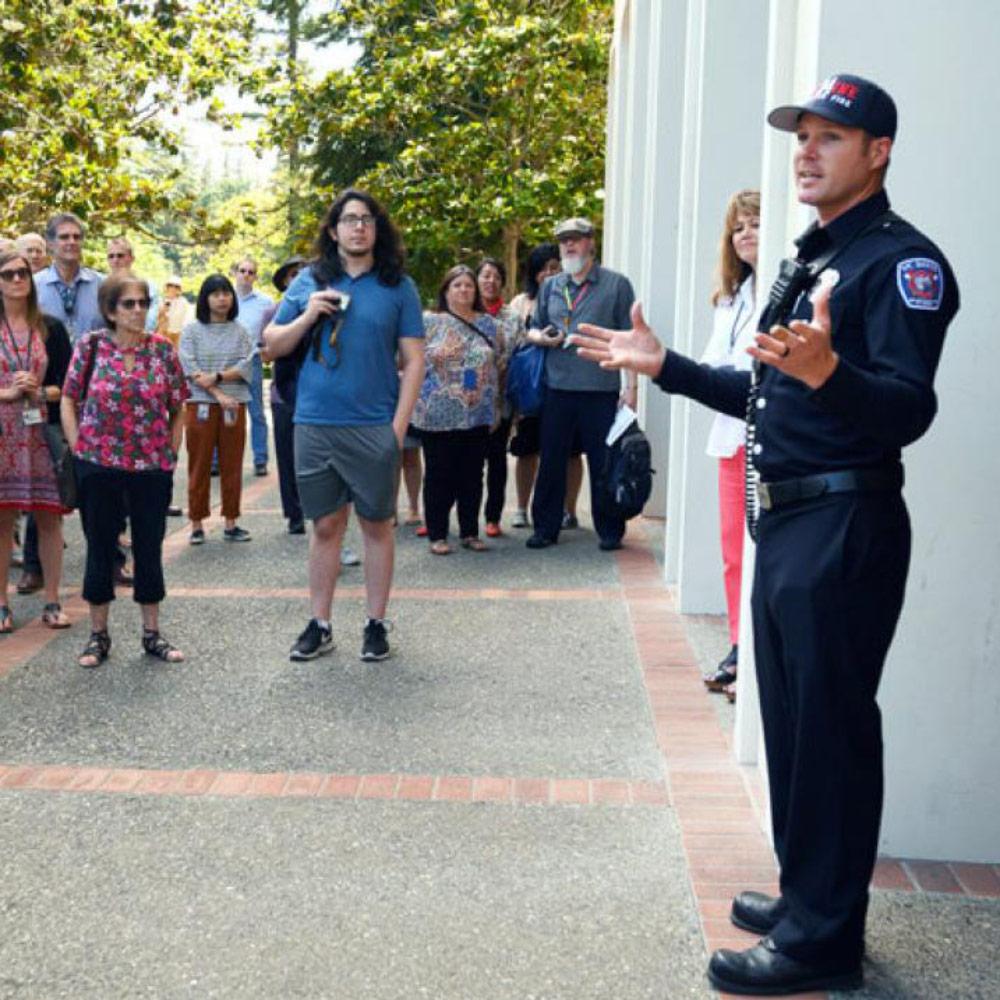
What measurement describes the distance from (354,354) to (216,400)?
12.5 feet

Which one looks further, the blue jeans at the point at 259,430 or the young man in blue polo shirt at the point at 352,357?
the blue jeans at the point at 259,430

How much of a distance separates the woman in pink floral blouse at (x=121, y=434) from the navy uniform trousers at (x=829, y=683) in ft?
12.0

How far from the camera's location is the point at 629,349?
3.60 m

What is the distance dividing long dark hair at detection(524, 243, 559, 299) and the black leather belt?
7.30 m

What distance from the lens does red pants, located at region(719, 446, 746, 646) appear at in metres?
5.70

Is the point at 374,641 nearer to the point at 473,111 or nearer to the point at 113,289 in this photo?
the point at 113,289

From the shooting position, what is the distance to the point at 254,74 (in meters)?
18.4

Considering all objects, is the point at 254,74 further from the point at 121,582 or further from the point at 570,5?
the point at 121,582

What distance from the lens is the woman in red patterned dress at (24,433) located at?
7270 mm

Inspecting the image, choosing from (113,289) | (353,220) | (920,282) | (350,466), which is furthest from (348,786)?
(920,282)

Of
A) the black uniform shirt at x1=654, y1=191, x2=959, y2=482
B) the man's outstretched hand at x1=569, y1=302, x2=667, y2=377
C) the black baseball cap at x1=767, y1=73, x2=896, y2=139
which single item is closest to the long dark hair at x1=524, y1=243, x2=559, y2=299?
the man's outstretched hand at x1=569, y1=302, x2=667, y2=377

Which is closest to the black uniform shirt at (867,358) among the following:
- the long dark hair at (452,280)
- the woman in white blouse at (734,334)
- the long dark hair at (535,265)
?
the woman in white blouse at (734,334)

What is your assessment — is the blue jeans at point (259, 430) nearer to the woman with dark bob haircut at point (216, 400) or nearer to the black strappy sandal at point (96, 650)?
the woman with dark bob haircut at point (216, 400)

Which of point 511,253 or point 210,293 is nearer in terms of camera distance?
point 210,293
